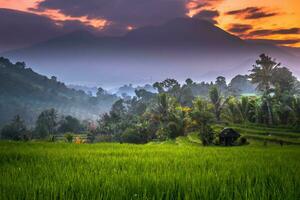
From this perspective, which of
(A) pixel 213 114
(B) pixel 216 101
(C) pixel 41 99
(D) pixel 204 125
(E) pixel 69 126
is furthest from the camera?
(C) pixel 41 99

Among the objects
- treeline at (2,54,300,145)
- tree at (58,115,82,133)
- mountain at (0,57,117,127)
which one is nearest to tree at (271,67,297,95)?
treeline at (2,54,300,145)

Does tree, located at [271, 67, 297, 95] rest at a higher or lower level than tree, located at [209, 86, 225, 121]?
higher

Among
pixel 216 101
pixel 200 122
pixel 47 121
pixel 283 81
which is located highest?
pixel 283 81

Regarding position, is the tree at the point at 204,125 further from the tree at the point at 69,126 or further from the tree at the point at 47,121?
the tree at the point at 69,126

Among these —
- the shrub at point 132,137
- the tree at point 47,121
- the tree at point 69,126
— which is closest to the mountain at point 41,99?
the tree at point 69,126

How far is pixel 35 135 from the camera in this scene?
7044cm

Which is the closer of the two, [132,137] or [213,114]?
[213,114]

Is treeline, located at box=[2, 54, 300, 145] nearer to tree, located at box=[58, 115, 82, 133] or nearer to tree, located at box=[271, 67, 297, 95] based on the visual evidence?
tree, located at box=[271, 67, 297, 95]

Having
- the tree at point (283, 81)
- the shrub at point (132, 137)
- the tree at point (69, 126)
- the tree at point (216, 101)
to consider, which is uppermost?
the tree at point (283, 81)

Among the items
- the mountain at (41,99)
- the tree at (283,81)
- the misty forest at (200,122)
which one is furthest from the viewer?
the mountain at (41,99)

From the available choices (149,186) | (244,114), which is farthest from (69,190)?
(244,114)

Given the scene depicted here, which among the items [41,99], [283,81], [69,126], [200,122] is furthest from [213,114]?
[41,99]

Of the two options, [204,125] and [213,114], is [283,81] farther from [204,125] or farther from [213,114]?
[204,125]

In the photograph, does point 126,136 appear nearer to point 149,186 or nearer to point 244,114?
point 244,114
